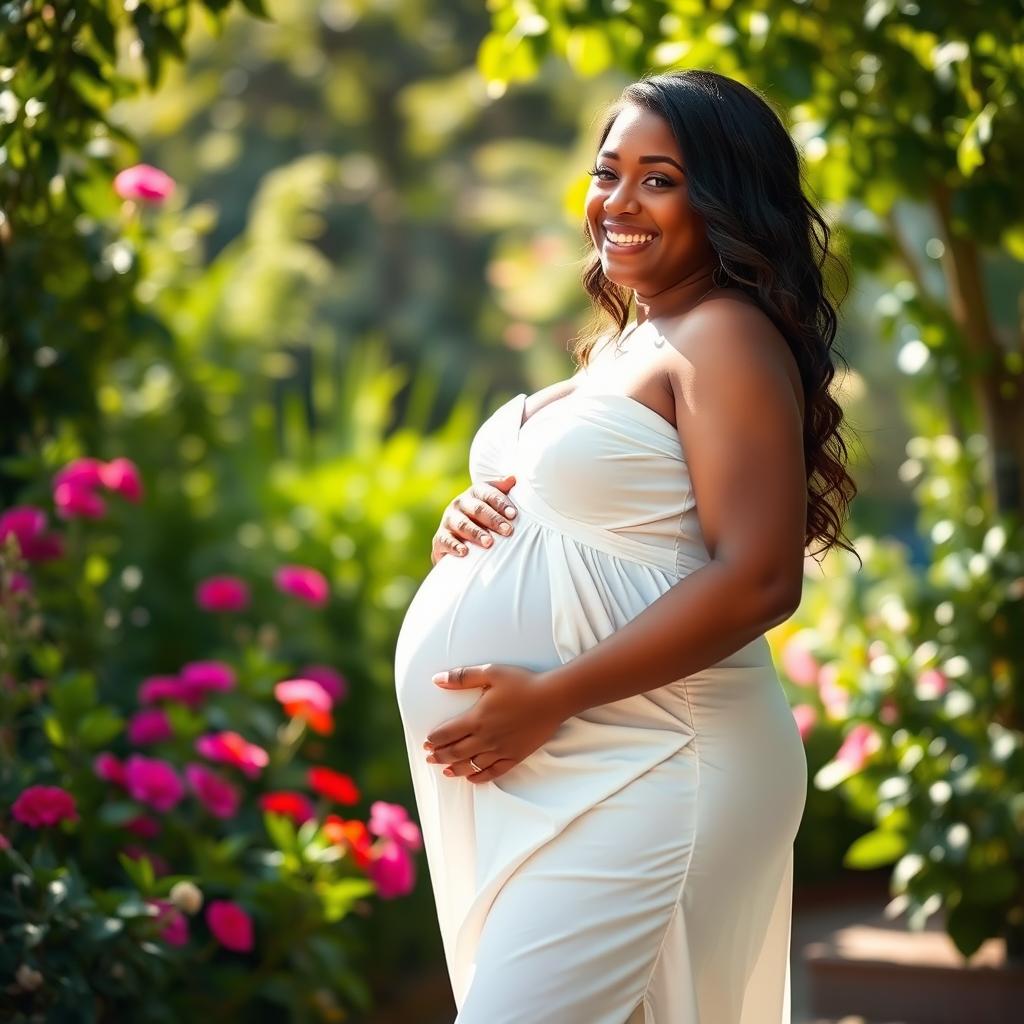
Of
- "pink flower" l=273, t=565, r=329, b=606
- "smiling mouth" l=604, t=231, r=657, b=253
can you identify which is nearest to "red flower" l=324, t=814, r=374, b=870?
"pink flower" l=273, t=565, r=329, b=606

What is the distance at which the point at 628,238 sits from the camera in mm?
2244

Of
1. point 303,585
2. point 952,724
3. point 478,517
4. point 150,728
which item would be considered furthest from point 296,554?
point 478,517

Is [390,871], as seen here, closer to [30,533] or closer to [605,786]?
[30,533]

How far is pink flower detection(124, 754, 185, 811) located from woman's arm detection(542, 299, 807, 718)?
157 cm

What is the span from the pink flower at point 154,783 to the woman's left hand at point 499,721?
1395 mm

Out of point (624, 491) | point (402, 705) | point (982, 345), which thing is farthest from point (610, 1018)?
point (982, 345)

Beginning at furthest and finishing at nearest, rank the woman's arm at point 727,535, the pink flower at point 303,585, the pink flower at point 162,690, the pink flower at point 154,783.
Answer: the pink flower at point 303,585, the pink flower at point 162,690, the pink flower at point 154,783, the woman's arm at point 727,535

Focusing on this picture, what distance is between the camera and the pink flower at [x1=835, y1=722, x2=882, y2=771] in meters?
4.14

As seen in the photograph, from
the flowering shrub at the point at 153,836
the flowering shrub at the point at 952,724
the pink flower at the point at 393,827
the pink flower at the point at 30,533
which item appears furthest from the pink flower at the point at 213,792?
the flowering shrub at the point at 952,724

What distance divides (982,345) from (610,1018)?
263cm

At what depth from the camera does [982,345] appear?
4.14 meters

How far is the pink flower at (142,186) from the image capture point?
435cm

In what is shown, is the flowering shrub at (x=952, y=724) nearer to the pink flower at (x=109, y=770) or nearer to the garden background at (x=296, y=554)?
the garden background at (x=296, y=554)

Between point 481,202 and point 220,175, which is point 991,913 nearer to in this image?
point 481,202
